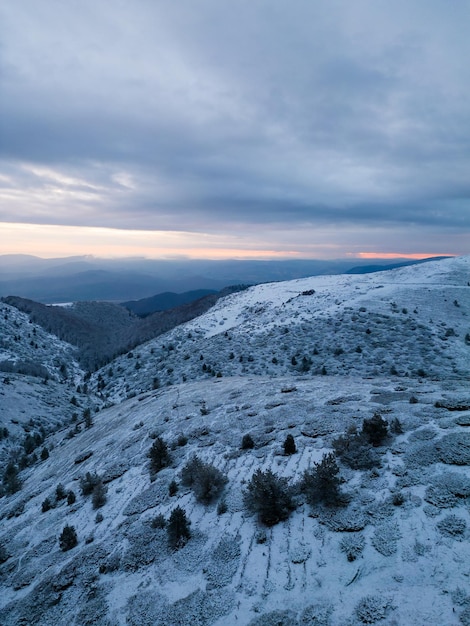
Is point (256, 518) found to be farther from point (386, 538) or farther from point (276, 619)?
point (386, 538)

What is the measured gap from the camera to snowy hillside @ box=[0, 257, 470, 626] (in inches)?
183

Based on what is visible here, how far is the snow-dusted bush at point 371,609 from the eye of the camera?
407 cm

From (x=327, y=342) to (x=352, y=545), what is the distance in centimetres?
2139

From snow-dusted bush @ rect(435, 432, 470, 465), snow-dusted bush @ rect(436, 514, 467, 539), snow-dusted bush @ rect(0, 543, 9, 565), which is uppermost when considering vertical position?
snow-dusted bush @ rect(435, 432, 470, 465)

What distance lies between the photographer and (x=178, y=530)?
20.7 ft

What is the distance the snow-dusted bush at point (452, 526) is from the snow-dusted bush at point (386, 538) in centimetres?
67

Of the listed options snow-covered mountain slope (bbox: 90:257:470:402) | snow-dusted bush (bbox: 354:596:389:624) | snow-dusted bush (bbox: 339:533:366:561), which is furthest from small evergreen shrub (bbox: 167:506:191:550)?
snow-covered mountain slope (bbox: 90:257:470:402)

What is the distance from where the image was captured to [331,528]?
221 inches

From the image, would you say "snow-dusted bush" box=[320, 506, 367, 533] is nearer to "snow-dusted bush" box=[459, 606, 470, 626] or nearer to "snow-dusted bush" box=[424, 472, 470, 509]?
"snow-dusted bush" box=[424, 472, 470, 509]

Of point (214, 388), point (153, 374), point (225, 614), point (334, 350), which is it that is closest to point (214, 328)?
point (153, 374)

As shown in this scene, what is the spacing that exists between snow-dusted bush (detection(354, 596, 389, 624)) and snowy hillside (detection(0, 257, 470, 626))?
0.8 inches

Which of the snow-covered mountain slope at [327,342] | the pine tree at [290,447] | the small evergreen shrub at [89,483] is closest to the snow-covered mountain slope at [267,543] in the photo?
the pine tree at [290,447]

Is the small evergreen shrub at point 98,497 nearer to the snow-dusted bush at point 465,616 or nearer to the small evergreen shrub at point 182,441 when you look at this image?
the small evergreen shrub at point 182,441

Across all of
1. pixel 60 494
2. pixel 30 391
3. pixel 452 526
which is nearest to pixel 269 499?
pixel 452 526
